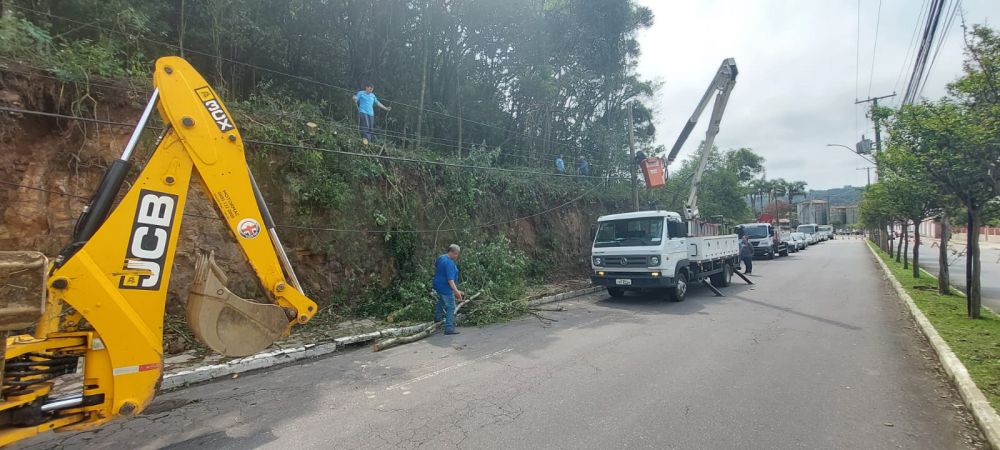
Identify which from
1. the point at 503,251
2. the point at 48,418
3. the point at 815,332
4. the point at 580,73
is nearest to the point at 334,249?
the point at 503,251

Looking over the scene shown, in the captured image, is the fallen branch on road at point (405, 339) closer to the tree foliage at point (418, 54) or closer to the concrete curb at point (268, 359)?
the concrete curb at point (268, 359)

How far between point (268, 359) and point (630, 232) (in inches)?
356

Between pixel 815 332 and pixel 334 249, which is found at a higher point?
pixel 334 249

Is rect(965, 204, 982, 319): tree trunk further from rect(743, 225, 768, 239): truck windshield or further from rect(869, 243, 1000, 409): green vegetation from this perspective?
rect(743, 225, 768, 239): truck windshield

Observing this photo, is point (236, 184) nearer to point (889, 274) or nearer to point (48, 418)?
point (48, 418)

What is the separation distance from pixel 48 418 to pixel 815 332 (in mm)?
9946

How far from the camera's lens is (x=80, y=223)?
3619mm

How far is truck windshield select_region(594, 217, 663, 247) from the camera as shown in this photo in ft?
38.0

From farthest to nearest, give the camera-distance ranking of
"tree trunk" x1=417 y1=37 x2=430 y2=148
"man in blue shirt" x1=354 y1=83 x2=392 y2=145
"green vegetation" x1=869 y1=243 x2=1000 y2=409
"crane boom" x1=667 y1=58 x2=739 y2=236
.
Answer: "crane boom" x1=667 y1=58 x2=739 y2=236, "tree trunk" x1=417 y1=37 x2=430 y2=148, "man in blue shirt" x1=354 y1=83 x2=392 y2=145, "green vegetation" x1=869 y1=243 x2=1000 y2=409

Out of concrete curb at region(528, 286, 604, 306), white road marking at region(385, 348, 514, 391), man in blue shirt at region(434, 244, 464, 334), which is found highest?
Result: man in blue shirt at region(434, 244, 464, 334)

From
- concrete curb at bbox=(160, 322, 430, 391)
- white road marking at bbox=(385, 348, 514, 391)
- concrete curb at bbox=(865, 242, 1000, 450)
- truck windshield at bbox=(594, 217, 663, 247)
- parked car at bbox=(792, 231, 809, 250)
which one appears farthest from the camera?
parked car at bbox=(792, 231, 809, 250)

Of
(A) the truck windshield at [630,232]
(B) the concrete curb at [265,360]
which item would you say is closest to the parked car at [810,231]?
(A) the truck windshield at [630,232]

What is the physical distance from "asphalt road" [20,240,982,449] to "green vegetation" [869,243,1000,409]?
363 millimetres

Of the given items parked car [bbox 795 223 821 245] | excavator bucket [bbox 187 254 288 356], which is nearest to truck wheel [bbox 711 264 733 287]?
excavator bucket [bbox 187 254 288 356]
